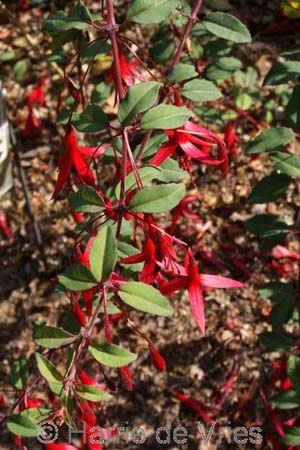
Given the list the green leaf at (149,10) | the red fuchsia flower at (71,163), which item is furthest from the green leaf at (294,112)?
the red fuchsia flower at (71,163)

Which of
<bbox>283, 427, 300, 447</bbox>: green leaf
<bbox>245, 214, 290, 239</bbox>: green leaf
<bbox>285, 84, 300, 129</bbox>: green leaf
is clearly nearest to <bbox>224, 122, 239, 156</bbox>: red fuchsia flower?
<bbox>245, 214, 290, 239</bbox>: green leaf

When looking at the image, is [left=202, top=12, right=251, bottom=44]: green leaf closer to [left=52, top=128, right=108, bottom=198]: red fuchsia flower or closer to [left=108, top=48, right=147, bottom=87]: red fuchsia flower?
[left=108, top=48, right=147, bottom=87]: red fuchsia flower

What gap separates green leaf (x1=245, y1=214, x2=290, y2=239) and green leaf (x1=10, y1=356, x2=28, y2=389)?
57cm

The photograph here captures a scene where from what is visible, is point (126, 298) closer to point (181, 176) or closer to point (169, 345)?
point (181, 176)

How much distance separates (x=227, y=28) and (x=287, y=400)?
0.79m

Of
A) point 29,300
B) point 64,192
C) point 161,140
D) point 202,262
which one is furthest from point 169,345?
point 161,140

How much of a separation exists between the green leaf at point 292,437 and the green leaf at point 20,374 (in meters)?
0.57

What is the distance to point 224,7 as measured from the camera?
1430mm

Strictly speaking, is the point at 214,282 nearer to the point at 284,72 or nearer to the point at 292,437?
the point at 284,72

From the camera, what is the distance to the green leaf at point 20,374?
1377 millimetres

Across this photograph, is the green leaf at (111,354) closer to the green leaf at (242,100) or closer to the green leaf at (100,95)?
the green leaf at (100,95)

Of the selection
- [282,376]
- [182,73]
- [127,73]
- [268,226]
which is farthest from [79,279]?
[282,376]

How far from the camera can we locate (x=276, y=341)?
1530mm

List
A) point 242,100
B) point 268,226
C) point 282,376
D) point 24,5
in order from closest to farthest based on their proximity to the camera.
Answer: point 268,226 < point 282,376 < point 242,100 < point 24,5
